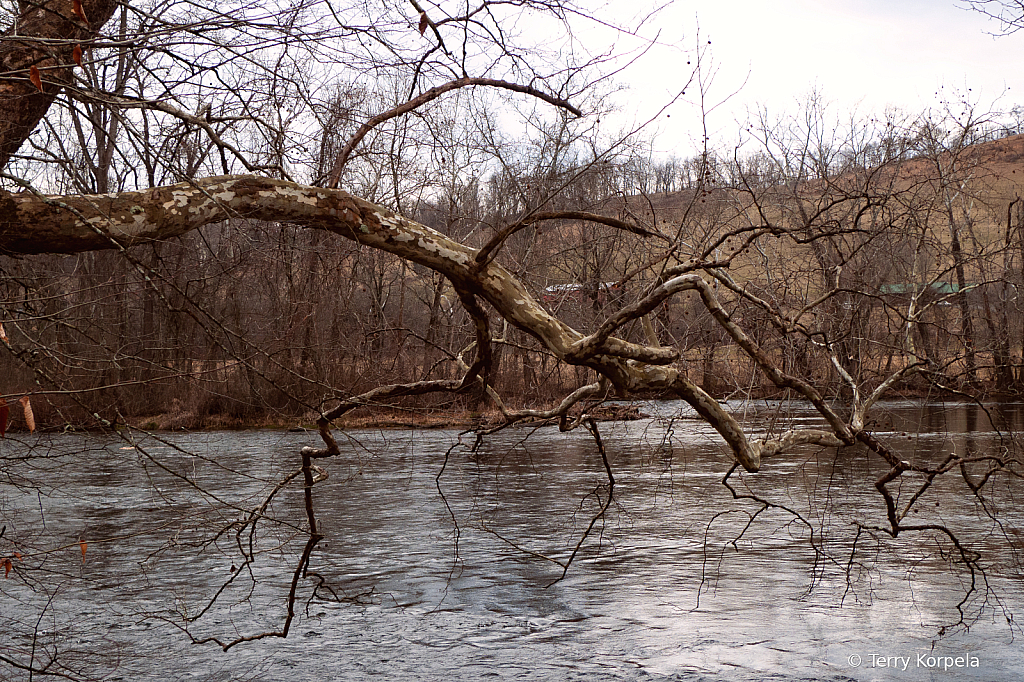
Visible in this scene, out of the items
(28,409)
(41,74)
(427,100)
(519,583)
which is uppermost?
(427,100)

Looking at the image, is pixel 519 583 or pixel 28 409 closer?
pixel 28 409

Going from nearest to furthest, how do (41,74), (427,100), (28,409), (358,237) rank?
(28,409) < (41,74) < (358,237) < (427,100)

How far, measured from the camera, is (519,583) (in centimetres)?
1012

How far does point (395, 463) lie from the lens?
66.9 ft

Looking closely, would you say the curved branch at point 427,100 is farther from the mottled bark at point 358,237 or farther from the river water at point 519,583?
the river water at point 519,583

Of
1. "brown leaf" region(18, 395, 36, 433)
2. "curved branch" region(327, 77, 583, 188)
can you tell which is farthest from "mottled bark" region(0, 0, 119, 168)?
"brown leaf" region(18, 395, 36, 433)

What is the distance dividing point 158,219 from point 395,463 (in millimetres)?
15056

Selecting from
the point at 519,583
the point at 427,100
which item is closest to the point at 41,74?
the point at 427,100

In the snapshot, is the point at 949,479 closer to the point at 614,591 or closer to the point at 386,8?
the point at 614,591

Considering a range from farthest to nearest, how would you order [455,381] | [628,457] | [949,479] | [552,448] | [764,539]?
1. [552,448]
2. [628,457]
3. [949,479]
4. [764,539]
5. [455,381]

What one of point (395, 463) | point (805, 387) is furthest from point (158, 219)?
point (395, 463)

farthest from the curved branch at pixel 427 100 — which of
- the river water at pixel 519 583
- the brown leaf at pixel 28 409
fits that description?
the brown leaf at pixel 28 409

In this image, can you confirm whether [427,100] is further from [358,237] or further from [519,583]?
[519,583]

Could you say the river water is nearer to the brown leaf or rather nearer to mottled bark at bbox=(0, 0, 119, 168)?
the brown leaf
